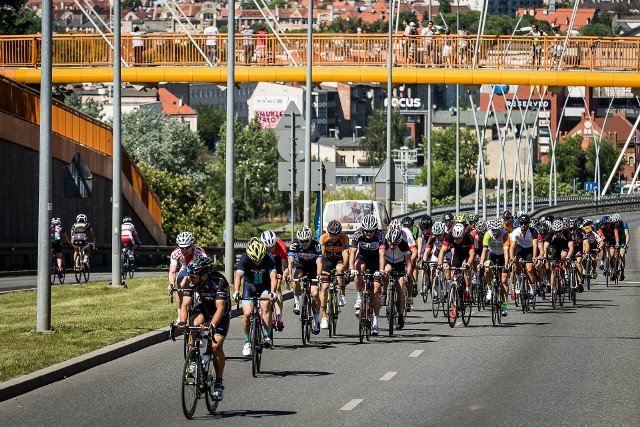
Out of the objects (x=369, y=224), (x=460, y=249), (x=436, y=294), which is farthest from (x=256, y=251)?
(x=436, y=294)

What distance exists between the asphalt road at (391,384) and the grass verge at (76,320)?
0.55 m

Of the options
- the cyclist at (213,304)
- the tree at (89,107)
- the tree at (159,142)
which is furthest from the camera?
the tree at (89,107)

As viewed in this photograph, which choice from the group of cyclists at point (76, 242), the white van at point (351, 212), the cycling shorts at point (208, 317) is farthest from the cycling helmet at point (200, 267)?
the white van at point (351, 212)

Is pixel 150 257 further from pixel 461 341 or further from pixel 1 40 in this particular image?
pixel 461 341

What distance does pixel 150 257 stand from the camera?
5388cm

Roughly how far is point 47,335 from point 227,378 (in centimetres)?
416

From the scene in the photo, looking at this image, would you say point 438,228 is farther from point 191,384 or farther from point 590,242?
point 191,384

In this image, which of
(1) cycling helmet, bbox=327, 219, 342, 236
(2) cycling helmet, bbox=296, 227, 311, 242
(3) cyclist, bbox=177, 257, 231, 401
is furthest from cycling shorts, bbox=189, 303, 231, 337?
(1) cycling helmet, bbox=327, 219, 342, 236

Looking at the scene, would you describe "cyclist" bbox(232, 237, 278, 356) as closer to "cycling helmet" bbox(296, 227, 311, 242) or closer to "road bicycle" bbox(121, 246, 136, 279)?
"cycling helmet" bbox(296, 227, 311, 242)

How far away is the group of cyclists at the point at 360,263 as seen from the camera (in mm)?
15188

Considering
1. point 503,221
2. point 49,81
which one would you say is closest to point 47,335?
point 49,81

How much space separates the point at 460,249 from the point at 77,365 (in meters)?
9.39

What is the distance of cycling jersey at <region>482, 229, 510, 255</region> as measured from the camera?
90.5 feet

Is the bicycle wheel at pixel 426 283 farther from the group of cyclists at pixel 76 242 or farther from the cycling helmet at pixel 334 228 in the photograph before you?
the group of cyclists at pixel 76 242
